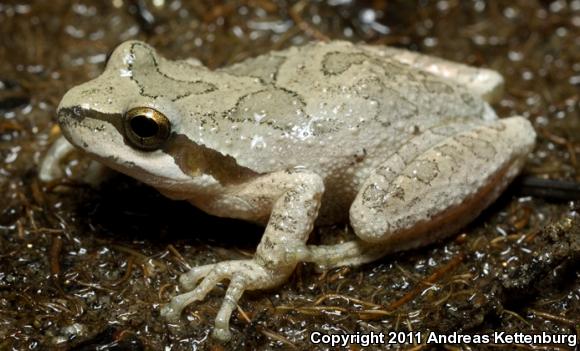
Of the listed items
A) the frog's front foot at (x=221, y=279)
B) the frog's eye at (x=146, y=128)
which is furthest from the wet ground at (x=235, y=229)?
the frog's eye at (x=146, y=128)

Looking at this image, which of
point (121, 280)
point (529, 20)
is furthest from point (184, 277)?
point (529, 20)

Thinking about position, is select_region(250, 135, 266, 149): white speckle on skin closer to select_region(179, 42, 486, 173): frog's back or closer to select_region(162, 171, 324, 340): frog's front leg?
select_region(179, 42, 486, 173): frog's back

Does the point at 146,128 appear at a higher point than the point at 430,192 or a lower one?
higher

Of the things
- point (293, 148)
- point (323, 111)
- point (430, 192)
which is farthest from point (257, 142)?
point (430, 192)

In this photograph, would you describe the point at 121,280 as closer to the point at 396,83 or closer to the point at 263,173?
the point at 263,173

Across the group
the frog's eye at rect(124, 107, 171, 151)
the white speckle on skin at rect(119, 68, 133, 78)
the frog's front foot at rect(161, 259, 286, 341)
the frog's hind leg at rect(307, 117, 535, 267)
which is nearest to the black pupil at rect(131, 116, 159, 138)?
the frog's eye at rect(124, 107, 171, 151)

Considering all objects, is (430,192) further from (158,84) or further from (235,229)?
(158,84)
